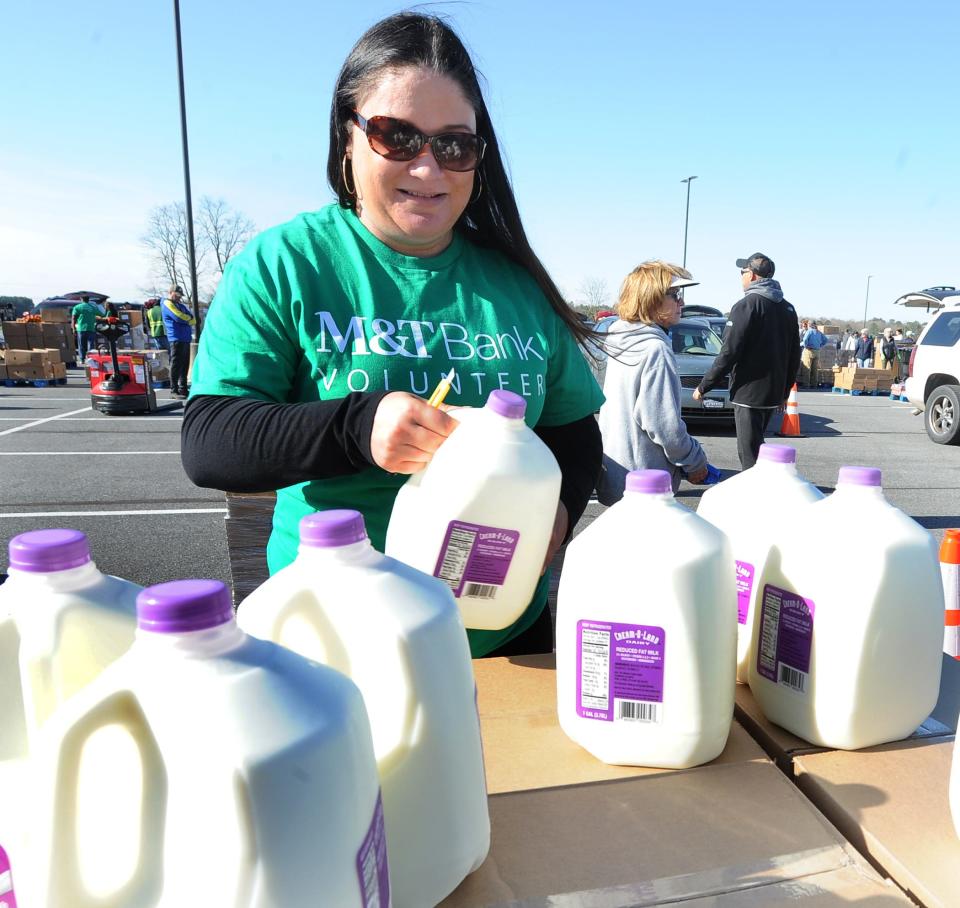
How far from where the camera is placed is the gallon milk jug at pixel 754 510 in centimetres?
127

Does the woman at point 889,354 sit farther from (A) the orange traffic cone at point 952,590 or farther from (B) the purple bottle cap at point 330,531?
(B) the purple bottle cap at point 330,531

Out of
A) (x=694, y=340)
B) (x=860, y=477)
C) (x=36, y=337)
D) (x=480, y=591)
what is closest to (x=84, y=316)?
(x=36, y=337)

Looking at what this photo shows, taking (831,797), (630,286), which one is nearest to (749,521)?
(831,797)

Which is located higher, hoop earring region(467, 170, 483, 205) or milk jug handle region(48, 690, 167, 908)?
hoop earring region(467, 170, 483, 205)

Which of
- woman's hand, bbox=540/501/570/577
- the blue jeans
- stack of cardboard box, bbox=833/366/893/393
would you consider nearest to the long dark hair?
woman's hand, bbox=540/501/570/577

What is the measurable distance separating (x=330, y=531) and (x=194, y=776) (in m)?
0.27

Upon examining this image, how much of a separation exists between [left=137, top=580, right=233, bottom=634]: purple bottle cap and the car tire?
404 inches

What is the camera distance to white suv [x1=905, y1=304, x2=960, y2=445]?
359 inches

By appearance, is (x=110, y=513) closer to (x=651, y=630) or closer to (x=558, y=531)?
(x=558, y=531)

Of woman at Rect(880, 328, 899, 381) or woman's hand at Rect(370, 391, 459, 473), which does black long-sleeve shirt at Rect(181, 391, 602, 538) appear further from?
woman at Rect(880, 328, 899, 381)

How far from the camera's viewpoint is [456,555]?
115cm

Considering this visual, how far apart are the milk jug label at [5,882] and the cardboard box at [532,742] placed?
1.86ft

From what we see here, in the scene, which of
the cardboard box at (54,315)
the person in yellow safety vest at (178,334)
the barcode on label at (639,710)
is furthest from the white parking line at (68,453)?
the cardboard box at (54,315)

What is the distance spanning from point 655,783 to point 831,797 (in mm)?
230
